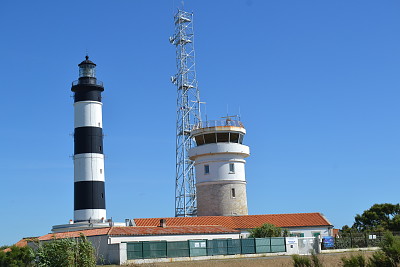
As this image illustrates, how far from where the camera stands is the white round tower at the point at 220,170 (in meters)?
52.0

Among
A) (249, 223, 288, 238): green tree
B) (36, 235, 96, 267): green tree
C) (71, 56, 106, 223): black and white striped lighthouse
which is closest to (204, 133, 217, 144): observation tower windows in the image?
(71, 56, 106, 223): black and white striped lighthouse

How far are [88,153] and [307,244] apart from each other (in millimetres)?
19542

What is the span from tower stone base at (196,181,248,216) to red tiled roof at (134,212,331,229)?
7.12 feet

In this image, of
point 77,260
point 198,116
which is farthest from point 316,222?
point 77,260

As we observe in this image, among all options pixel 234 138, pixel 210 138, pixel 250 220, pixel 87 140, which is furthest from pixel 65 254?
pixel 234 138

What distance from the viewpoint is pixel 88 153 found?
49.0 metres

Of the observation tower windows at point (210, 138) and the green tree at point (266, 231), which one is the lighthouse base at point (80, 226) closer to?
the green tree at point (266, 231)

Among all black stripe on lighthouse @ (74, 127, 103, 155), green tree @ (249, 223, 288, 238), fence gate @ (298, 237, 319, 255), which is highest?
black stripe on lighthouse @ (74, 127, 103, 155)

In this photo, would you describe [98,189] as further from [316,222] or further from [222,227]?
[316,222]

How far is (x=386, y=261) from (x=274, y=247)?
22.1m

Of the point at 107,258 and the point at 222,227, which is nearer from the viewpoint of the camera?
the point at 107,258

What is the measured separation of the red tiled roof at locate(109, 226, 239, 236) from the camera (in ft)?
A: 127

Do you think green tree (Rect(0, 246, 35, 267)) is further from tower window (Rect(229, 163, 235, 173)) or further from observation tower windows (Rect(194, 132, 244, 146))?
observation tower windows (Rect(194, 132, 244, 146))

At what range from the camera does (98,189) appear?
4888 cm
